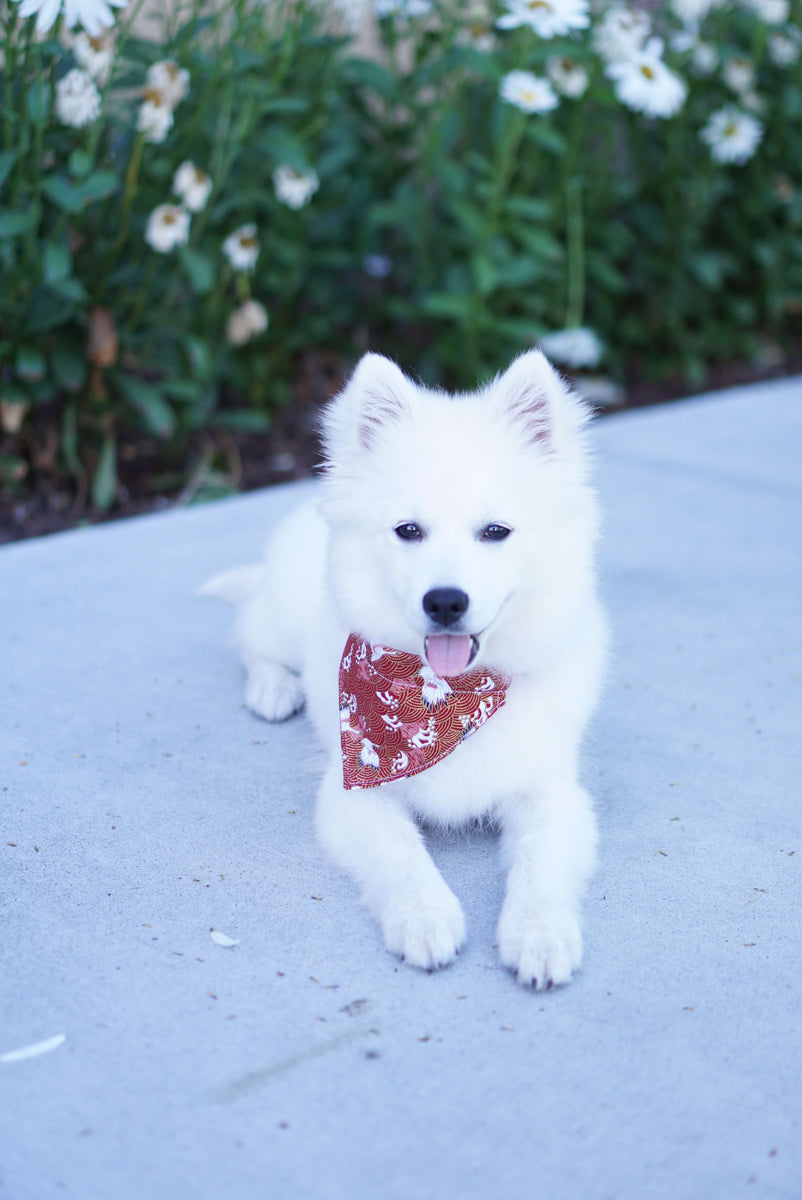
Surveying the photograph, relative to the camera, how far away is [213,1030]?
1758 mm

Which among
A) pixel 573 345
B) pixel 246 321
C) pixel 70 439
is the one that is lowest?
pixel 70 439

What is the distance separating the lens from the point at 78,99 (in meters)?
3.35

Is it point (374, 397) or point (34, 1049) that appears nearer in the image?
point (34, 1049)

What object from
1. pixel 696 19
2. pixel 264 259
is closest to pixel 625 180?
pixel 696 19

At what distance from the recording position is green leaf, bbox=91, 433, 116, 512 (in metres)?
4.26

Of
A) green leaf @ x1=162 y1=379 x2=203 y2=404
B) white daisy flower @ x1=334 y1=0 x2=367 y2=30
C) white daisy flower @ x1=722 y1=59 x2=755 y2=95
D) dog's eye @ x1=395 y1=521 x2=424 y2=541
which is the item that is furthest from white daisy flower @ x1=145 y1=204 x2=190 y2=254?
white daisy flower @ x1=722 y1=59 x2=755 y2=95

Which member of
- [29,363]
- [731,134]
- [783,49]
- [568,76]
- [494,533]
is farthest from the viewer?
[783,49]

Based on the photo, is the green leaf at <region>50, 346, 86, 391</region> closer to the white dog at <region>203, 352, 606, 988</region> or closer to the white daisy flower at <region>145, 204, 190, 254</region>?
the white daisy flower at <region>145, 204, 190, 254</region>

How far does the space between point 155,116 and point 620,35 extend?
7.21ft

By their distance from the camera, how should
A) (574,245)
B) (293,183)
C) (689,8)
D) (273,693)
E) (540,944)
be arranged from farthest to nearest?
(574,245)
(689,8)
(293,183)
(273,693)
(540,944)

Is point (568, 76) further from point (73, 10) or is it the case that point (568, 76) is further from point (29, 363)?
point (29, 363)

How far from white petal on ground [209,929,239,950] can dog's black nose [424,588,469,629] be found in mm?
718

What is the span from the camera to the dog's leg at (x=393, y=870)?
1900mm

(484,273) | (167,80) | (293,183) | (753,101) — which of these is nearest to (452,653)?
(167,80)
